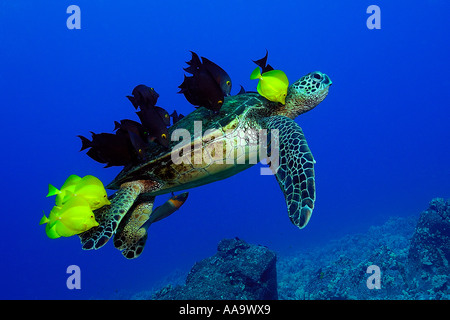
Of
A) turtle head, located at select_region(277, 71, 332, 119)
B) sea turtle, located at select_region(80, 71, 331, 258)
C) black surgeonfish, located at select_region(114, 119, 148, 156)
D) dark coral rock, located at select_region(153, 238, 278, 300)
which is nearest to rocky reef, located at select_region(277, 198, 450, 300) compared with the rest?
dark coral rock, located at select_region(153, 238, 278, 300)

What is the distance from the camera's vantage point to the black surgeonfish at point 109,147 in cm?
364

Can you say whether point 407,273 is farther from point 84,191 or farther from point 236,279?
point 84,191

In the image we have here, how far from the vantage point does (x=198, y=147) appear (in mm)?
3619

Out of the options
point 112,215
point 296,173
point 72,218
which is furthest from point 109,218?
point 296,173

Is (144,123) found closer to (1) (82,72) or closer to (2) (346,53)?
(1) (82,72)

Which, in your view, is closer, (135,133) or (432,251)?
(135,133)

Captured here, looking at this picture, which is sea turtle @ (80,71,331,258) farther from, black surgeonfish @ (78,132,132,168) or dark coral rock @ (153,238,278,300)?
dark coral rock @ (153,238,278,300)

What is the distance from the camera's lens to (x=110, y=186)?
4.42m

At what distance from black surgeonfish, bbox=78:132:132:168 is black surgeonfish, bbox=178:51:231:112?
118cm

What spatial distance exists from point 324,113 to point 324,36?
2965 cm

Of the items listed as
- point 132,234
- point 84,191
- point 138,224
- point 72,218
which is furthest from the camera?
point 138,224

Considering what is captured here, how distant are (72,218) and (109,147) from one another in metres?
1.07

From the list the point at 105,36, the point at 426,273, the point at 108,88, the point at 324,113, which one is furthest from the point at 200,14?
the point at 426,273

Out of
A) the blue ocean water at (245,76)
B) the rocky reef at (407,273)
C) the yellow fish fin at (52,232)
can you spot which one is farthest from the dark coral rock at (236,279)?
the blue ocean water at (245,76)
